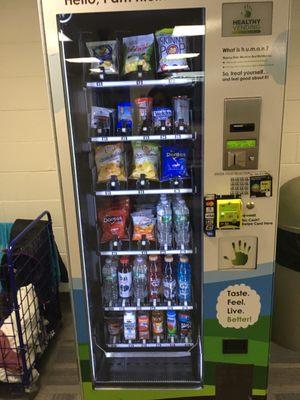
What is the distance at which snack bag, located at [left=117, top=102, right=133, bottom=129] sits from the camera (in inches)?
81.4

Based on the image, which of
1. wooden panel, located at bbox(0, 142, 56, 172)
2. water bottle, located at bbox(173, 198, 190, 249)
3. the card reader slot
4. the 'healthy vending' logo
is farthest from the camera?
wooden panel, located at bbox(0, 142, 56, 172)

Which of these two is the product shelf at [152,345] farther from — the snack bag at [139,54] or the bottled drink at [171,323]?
the snack bag at [139,54]

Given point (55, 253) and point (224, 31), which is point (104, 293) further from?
point (224, 31)

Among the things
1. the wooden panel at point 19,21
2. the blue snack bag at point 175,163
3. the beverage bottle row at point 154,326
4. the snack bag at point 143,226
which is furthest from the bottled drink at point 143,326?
the wooden panel at point 19,21

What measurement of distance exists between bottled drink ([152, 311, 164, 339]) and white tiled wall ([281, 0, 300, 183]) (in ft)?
4.88

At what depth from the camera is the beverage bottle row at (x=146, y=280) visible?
7.21 feet

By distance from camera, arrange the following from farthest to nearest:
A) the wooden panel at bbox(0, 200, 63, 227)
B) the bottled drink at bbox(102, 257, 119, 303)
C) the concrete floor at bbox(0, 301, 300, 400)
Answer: the wooden panel at bbox(0, 200, 63, 227)
the concrete floor at bbox(0, 301, 300, 400)
the bottled drink at bbox(102, 257, 119, 303)

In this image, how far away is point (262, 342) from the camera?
2002 mm

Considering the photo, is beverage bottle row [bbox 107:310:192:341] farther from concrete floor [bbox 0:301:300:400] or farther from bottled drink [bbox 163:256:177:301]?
concrete floor [bbox 0:301:300:400]

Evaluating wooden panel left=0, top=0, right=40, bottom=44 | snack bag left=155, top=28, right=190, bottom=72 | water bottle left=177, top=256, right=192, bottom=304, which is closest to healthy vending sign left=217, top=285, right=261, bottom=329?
water bottle left=177, top=256, right=192, bottom=304

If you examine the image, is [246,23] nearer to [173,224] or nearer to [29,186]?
[173,224]

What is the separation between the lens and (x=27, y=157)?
10.1 ft

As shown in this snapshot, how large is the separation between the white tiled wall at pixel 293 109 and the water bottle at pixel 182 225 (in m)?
1.20

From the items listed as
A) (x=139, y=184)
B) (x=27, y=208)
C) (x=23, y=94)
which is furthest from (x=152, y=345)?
(x=23, y=94)
